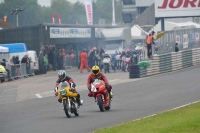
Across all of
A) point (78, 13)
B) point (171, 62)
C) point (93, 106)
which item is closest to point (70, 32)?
point (171, 62)

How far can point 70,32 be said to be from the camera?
43469mm

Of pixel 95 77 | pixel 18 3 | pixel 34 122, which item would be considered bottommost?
pixel 34 122

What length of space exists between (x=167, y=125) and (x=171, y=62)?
2150cm

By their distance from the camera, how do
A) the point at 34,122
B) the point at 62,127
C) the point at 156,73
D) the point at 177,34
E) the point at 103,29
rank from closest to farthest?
the point at 62,127, the point at 34,122, the point at 156,73, the point at 177,34, the point at 103,29

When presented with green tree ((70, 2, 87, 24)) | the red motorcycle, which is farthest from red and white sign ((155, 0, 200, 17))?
green tree ((70, 2, 87, 24))

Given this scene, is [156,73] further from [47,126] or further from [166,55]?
[47,126]

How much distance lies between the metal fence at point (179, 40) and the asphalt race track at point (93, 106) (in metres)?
4.38

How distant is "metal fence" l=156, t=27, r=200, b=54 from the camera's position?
104 ft

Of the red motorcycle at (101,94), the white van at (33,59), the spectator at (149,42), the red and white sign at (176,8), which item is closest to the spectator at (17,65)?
the white van at (33,59)

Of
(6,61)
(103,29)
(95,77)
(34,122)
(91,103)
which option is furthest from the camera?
(103,29)

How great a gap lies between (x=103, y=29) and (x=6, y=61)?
1177cm

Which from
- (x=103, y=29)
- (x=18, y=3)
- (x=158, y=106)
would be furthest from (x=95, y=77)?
(x=18, y=3)

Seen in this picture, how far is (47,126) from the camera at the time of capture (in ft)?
42.3

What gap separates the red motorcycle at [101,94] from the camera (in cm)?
1534
